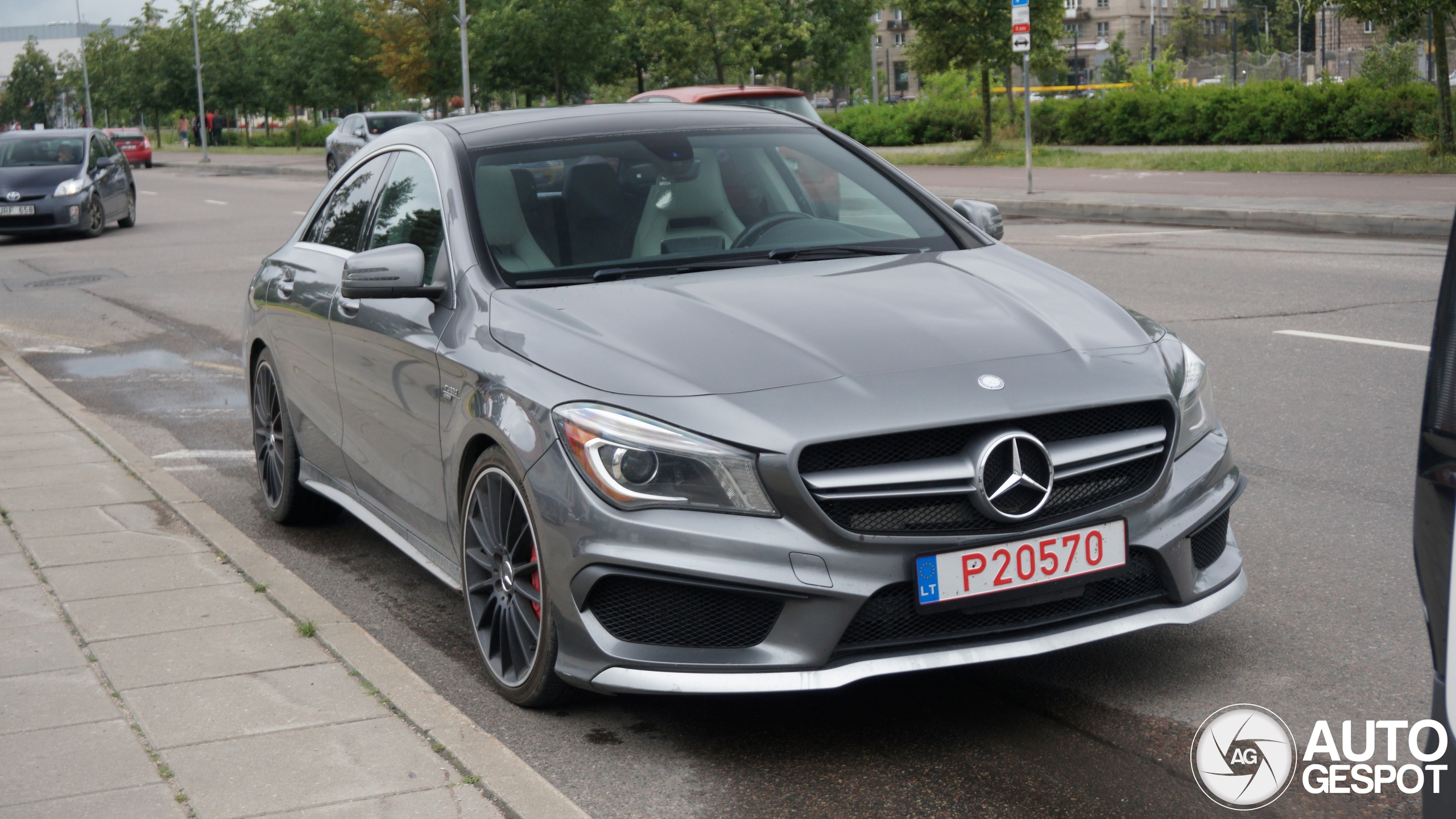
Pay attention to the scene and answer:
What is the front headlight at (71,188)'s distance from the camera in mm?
22812

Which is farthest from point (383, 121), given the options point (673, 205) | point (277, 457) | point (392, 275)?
point (392, 275)

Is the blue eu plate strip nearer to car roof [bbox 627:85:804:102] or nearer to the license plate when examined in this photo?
the license plate

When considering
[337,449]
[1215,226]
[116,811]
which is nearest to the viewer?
[116,811]

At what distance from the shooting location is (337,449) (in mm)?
5363

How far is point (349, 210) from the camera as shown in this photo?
561 cm

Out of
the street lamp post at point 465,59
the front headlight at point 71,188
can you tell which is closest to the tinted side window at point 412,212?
the front headlight at point 71,188

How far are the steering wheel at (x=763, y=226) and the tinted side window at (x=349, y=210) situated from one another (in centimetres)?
142

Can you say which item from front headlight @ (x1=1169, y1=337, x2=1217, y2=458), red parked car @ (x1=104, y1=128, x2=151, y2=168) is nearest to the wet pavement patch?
front headlight @ (x1=1169, y1=337, x2=1217, y2=458)

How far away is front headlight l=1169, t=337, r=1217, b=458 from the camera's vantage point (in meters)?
3.76

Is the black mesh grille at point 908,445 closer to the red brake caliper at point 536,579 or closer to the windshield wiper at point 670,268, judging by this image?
the red brake caliper at point 536,579

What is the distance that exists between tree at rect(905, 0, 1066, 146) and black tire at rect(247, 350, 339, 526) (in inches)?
1035

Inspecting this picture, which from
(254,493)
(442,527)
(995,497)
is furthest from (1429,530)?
(254,493)

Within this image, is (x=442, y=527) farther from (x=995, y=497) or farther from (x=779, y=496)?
(x=995, y=497)

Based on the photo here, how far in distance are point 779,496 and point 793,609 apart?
251 millimetres
